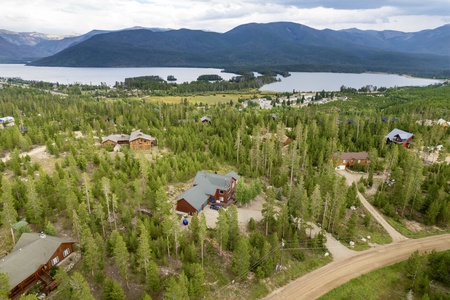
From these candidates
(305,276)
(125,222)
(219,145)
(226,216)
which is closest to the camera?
(305,276)

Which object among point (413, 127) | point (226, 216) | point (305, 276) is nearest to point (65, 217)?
point (226, 216)

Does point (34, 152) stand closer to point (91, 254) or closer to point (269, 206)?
point (91, 254)

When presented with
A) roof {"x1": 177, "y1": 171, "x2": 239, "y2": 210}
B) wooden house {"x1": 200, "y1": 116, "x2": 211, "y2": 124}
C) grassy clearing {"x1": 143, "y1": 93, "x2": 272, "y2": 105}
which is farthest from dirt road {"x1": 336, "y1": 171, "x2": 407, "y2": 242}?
grassy clearing {"x1": 143, "y1": 93, "x2": 272, "y2": 105}

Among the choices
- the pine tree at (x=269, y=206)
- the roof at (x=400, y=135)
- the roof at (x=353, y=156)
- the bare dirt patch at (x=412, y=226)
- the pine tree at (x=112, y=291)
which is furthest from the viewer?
the roof at (x=400, y=135)

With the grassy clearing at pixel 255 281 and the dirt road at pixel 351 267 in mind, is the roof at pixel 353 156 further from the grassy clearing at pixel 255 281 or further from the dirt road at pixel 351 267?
the grassy clearing at pixel 255 281

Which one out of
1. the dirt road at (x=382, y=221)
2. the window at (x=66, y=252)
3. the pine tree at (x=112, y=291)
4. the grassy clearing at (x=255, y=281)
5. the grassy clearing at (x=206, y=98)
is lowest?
the dirt road at (x=382, y=221)

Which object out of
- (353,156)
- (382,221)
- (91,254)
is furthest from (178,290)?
(353,156)

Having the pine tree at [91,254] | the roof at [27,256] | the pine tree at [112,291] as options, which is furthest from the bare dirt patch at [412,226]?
the roof at [27,256]

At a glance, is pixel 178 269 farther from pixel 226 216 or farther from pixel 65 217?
pixel 65 217
